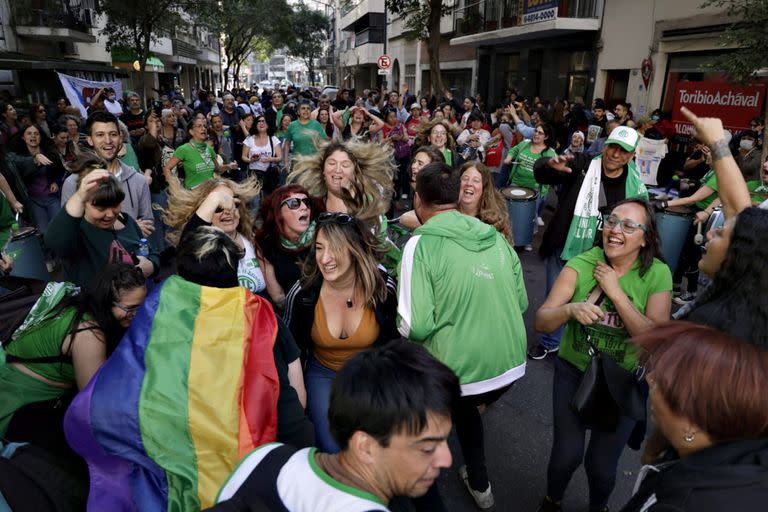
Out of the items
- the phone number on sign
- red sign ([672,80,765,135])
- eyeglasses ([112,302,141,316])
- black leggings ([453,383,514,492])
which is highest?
the phone number on sign

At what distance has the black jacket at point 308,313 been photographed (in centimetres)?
268

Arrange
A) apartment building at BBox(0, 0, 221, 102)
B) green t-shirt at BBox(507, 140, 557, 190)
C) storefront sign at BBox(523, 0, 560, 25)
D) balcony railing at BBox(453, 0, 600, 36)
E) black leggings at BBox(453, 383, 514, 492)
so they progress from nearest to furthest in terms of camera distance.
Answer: black leggings at BBox(453, 383, 514, 492)
green t-shirt at BBox(507, 140, 557, 190)
storefront sign at BBox(523, 0, 560, 25)
balcony railing at BBox(453, 0, 600, 36)
apartment building at BBox(0, 0, 221, 102)

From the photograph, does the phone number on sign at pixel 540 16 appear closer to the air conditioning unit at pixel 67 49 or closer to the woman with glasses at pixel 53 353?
the woman with glasses at pixel 53 353

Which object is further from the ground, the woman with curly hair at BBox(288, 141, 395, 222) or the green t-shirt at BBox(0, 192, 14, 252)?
the woman with curly hair at BBox(288, 141, 395, 222)

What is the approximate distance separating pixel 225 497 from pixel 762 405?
54.4 inches

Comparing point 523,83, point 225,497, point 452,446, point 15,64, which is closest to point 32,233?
point 452,446

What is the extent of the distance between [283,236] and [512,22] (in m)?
19.2

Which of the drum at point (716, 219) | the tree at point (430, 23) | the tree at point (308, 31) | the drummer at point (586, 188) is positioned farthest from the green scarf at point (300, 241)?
the tree at point (308, 31)

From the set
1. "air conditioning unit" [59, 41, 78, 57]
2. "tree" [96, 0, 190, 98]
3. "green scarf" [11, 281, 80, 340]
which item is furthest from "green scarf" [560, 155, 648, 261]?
"air conditioning unit" [59, 41, 78, 57]

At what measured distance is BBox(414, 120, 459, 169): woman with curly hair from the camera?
6.73 metres

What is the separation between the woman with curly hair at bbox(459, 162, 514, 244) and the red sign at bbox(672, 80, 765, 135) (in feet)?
29.1

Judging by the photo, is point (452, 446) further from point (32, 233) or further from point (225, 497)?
point (32, 233)

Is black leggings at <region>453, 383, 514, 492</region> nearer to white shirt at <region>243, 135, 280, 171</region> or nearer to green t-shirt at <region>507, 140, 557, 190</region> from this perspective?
green t-shirt at <region>507, 140, 557, 190</region>

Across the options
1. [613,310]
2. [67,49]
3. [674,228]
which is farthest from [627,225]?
[67,49]
